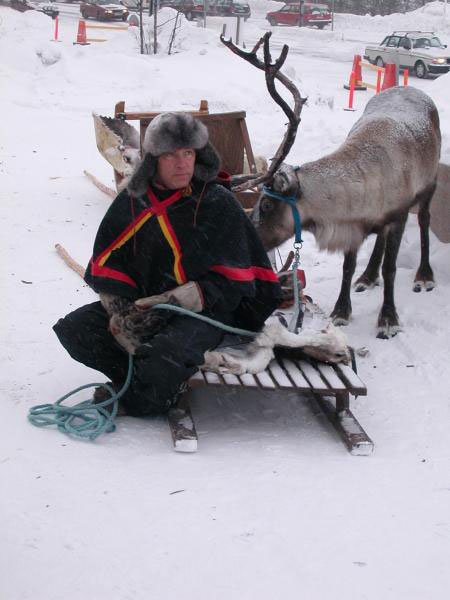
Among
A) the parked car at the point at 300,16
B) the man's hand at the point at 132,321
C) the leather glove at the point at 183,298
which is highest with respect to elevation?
the leather glove at the point at 183,298

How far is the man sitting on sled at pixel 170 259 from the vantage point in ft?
11.9

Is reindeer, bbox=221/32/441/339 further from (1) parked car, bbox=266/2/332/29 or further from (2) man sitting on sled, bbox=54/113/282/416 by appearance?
(1) parked car, bbox=266/2/332/29

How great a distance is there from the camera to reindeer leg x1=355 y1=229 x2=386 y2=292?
5.97 m

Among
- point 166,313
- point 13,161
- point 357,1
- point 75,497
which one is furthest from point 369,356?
point 357,1

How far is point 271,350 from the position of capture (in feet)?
13.0

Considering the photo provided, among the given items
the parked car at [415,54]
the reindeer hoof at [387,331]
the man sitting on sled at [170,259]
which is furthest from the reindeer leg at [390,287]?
the parked car at [415,54]

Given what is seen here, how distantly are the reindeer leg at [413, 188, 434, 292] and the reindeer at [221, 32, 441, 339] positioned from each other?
0.78 ft

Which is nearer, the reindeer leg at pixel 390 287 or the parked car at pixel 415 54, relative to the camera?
the reindeer leg at pixel 390 287

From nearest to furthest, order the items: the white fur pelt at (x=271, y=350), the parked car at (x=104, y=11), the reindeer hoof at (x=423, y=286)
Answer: the white fur pelt at (x=271, y=350)
the reindeer hoof at (x=423, y=286)
the parked car at (x=104, y=11)

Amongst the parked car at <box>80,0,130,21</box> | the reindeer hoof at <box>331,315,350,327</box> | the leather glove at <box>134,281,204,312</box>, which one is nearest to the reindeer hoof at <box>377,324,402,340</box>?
the reindeer hoof at <box>331,315,350,327</box>

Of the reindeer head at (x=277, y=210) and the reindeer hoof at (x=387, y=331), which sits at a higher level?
the reindeer head at (x=277, y=210)

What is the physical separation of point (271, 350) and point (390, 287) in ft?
5.32

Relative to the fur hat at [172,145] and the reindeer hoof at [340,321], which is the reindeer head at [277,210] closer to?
the reindeer hoof at [340,321]

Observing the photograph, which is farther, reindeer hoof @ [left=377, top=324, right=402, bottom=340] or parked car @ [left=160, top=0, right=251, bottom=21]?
parked car @ [left=160, top=0, right=251, bottom=21]
